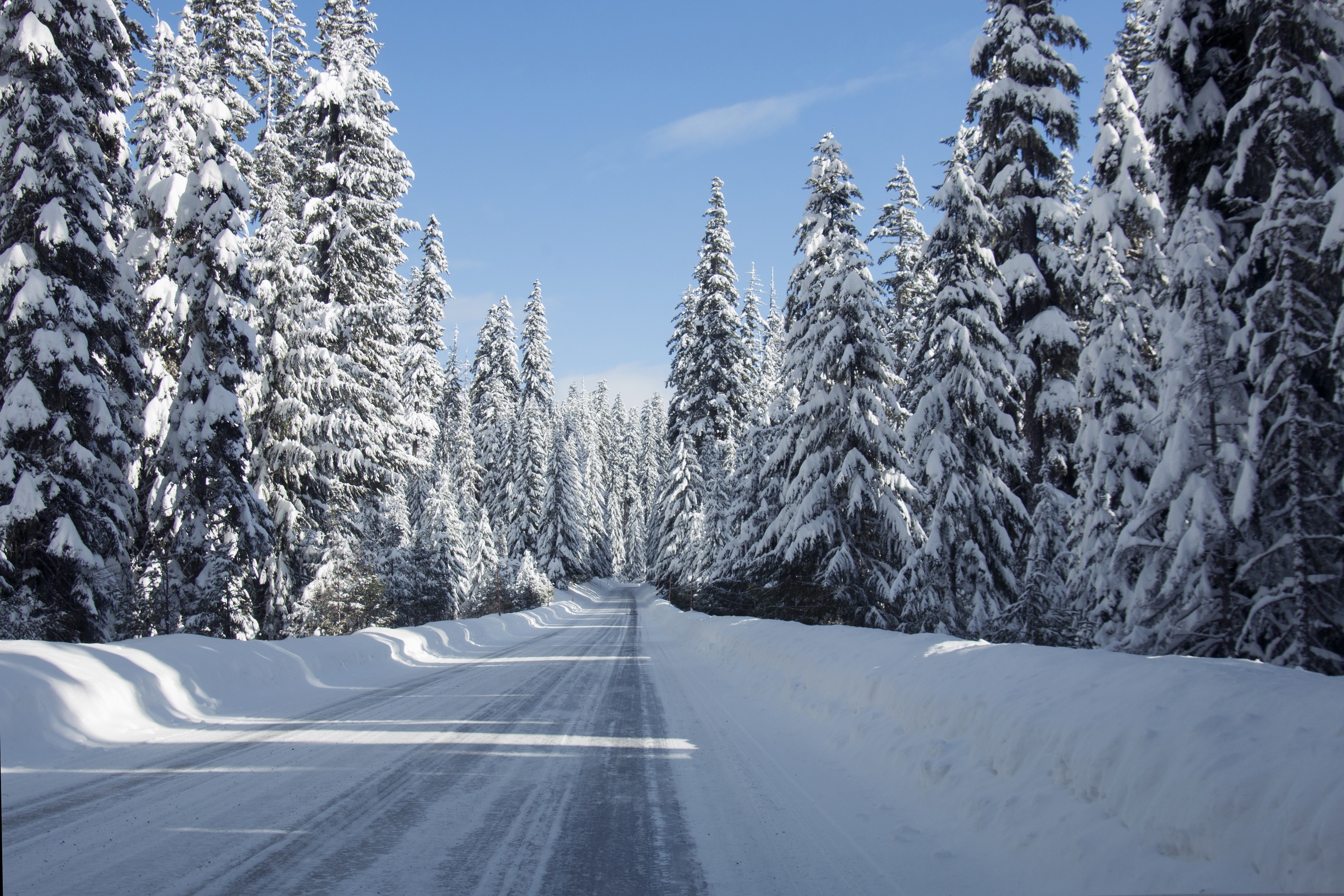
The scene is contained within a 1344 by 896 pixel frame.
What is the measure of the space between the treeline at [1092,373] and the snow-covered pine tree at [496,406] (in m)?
28.3

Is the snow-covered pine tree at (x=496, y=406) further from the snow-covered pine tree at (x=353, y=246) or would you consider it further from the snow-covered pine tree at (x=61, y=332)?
the snow-covered pine tree at (x=61, y=332)

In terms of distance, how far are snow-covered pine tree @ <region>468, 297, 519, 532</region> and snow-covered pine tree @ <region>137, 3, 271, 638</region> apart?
1485 inches

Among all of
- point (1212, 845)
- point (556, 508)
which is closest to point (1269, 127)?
point (1212, 845)

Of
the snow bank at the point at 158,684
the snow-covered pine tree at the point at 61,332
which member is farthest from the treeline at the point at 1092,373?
the snow-covered pine tree at the point at 61,332

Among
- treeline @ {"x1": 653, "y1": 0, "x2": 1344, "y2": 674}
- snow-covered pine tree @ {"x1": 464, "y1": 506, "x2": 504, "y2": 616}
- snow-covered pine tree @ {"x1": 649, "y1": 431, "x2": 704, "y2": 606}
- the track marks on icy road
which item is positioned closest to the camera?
the track marks on icy road

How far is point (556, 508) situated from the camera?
2244 inches

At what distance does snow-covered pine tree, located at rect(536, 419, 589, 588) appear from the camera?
56.2 m

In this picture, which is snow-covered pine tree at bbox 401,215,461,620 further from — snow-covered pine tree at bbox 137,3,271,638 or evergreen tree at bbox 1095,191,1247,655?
evergreen tree at bbox 1095,191,1247,655

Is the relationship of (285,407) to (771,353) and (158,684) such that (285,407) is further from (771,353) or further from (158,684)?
(771,353)

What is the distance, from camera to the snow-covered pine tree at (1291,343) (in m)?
6.29

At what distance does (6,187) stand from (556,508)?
4452 centimetres

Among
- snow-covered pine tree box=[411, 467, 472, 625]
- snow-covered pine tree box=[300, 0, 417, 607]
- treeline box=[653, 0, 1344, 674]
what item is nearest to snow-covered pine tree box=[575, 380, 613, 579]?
snow-covered pine tree box=[411, 467, 472, 625]

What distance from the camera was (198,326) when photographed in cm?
1678

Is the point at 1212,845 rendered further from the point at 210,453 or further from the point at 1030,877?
the point at 210,453
